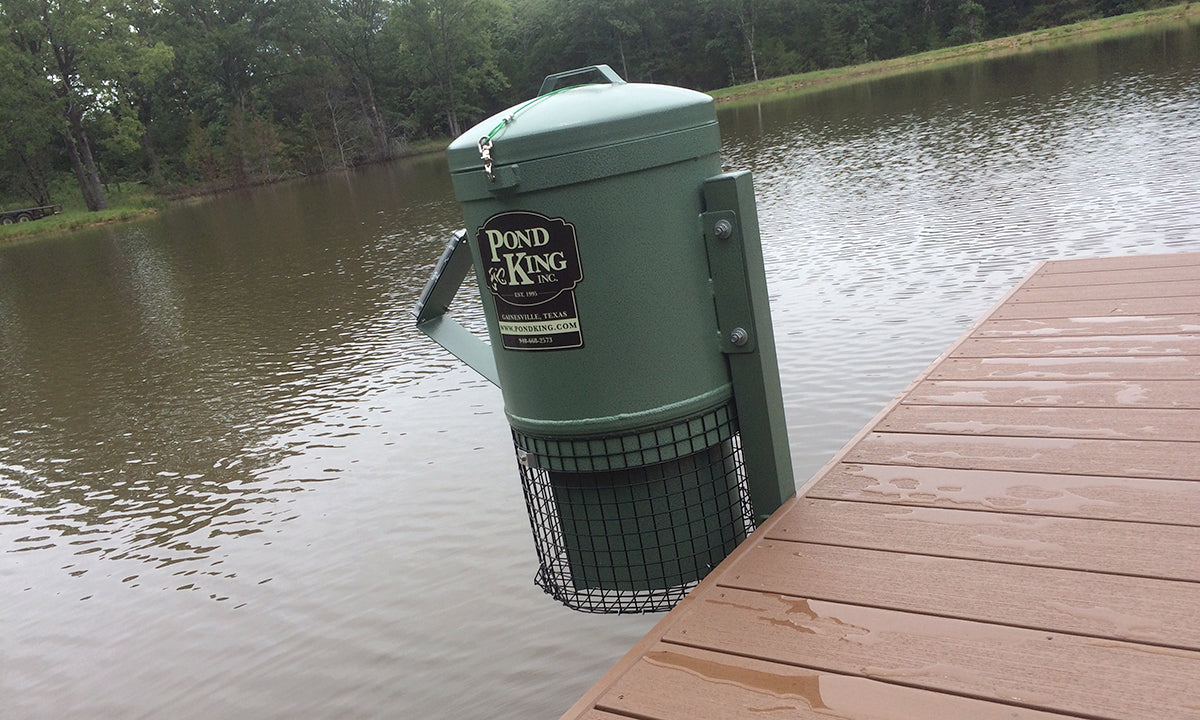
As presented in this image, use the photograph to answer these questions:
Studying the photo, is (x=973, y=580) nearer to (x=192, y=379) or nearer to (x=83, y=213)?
(x=192, y=379)

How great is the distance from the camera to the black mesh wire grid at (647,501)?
248 centimetres

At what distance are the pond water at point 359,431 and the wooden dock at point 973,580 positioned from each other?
166 cm

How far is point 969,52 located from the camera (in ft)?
140

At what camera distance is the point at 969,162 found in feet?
47.8

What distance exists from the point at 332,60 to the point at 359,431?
5234 centimetres

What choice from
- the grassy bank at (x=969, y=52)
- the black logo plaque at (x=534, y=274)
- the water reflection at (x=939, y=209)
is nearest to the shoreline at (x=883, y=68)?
the grassy bank at (x=969, y=52)

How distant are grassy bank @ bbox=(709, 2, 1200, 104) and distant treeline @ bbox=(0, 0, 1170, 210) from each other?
3.39m

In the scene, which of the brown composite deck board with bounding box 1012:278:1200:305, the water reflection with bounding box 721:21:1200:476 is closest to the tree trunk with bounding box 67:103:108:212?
the water reflection with bounding box 721:21:1200:476

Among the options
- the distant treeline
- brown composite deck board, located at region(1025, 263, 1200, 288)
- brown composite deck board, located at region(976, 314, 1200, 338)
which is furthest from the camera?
the distant treeline

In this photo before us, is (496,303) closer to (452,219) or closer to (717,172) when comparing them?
(717,172)

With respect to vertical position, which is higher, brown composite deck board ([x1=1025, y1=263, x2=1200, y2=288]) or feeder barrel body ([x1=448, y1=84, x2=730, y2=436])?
feeder barrel body ([x1=448, y1=84, x2=730, y2=436])

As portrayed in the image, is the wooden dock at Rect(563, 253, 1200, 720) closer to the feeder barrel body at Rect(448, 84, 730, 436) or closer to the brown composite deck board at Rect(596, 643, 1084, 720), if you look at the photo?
the brown composite deck board at Rect(596, 643, 1084, 720)

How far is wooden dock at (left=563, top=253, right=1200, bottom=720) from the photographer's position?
1747 mm

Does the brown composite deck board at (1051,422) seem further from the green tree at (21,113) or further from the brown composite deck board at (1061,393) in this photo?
the green tree at (21,113)
